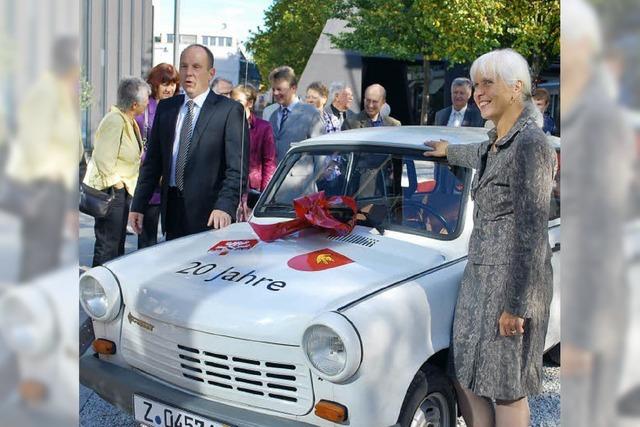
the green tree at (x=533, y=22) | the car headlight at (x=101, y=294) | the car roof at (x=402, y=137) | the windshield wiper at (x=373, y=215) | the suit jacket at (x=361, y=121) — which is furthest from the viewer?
the green tree at (x=533, y=22)

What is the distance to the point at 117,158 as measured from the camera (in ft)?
18.7

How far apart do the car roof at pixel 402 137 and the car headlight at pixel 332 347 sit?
1509mm

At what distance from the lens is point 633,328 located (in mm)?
1358

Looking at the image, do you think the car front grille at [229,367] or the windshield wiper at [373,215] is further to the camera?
the windshield wiper at [373,215]

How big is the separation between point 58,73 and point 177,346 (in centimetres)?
209

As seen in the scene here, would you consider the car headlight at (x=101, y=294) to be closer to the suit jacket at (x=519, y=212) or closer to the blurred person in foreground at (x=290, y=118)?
the suit jacket at (x=519, y=212)

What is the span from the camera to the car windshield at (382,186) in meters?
3.83

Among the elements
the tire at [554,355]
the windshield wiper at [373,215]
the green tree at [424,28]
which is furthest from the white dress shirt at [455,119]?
the green tree at [424,28]

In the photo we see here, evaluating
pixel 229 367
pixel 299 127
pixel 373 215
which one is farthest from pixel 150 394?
pixel 299 127

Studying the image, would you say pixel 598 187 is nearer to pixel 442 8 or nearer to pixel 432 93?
pixel 442 8

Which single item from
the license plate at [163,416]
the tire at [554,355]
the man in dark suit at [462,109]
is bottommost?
the tire at [554,355]

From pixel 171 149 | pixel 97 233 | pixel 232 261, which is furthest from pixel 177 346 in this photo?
pixel 97 233

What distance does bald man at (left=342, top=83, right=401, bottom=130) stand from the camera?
279 inches

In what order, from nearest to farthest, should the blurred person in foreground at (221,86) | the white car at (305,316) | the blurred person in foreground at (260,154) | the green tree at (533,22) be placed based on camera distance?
the white car at (305,316) < the blurred person in foreground at (260,154) < the blurred person in foreground at (221,86) < the green tree at (533,22)
